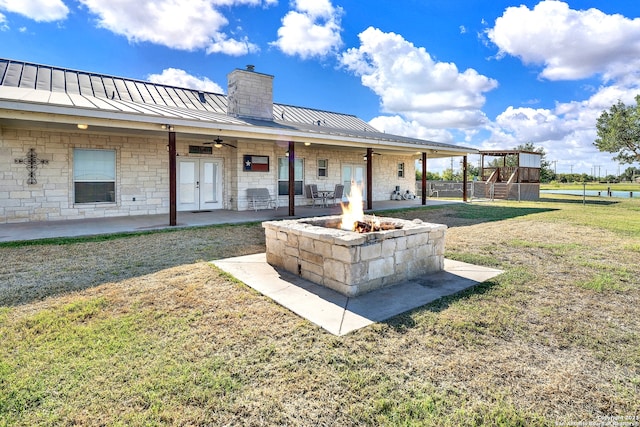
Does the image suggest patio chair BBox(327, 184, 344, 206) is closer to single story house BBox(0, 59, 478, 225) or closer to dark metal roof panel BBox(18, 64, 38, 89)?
single story house BBox(0, 59, 478, 225)

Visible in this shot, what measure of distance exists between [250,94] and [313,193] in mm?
4497

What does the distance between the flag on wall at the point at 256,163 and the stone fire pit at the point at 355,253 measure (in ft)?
24.9

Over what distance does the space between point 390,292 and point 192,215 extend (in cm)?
830

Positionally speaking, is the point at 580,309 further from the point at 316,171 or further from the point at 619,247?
the point at 316,171

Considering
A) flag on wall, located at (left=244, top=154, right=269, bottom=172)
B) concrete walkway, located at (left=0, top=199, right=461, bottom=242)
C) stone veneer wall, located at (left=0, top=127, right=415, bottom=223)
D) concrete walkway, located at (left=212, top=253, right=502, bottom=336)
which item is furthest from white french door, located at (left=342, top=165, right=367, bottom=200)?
concrete walkway, located at (left=212, top=253, right=502, bottom=336)

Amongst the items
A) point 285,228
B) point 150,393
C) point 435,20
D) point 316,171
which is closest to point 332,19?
point 435,20

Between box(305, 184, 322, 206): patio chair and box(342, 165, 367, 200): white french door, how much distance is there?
2.21m

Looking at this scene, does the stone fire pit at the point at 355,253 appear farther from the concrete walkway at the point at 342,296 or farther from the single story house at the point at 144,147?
the single story house at the point at 144,147

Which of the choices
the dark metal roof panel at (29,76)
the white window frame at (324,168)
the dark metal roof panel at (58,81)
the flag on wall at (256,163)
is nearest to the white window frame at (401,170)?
the white window frame at (324,168)

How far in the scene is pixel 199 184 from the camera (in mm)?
11953

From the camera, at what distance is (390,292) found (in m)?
3.99

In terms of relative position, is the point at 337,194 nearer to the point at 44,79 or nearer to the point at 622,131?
the point at 44,79

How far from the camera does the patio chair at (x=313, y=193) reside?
45.7 feet

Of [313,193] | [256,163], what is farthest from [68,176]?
[313,193]
